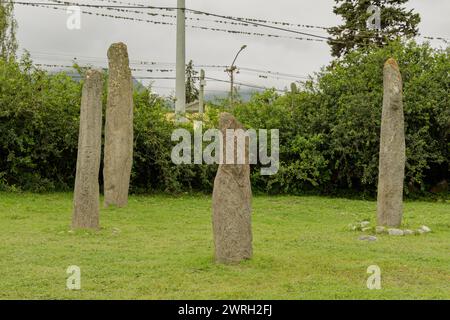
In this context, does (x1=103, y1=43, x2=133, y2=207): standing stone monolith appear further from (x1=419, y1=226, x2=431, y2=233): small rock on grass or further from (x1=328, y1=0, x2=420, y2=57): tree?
(x1=328, y1=0, x2=420, y2=57): tree

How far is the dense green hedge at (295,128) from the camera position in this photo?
20.0m

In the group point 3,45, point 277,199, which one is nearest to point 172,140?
point 277,199

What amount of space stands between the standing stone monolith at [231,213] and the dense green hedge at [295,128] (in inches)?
445

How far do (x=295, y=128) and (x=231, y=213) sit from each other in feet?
46.9

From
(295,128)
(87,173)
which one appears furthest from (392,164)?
(295,128)

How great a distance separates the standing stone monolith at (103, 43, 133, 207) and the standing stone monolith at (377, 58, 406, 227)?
23.9 feet

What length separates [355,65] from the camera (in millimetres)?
24016

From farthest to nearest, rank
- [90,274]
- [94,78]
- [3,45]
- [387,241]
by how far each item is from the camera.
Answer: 1. [3,45]
2. [94,78]
3. [387,241]
4. [90,274]

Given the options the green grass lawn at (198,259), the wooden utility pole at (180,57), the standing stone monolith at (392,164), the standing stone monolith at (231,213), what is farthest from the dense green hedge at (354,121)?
the standing stone monolith at (231,213)

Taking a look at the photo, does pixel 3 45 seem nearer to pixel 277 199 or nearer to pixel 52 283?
pixel 277 199

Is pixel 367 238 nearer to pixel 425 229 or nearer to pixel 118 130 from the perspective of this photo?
pixel 425 229

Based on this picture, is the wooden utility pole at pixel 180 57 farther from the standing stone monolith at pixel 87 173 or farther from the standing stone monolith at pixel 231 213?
the standing stone monolith at pixel 231 213

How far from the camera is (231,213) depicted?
9477 millimetres
